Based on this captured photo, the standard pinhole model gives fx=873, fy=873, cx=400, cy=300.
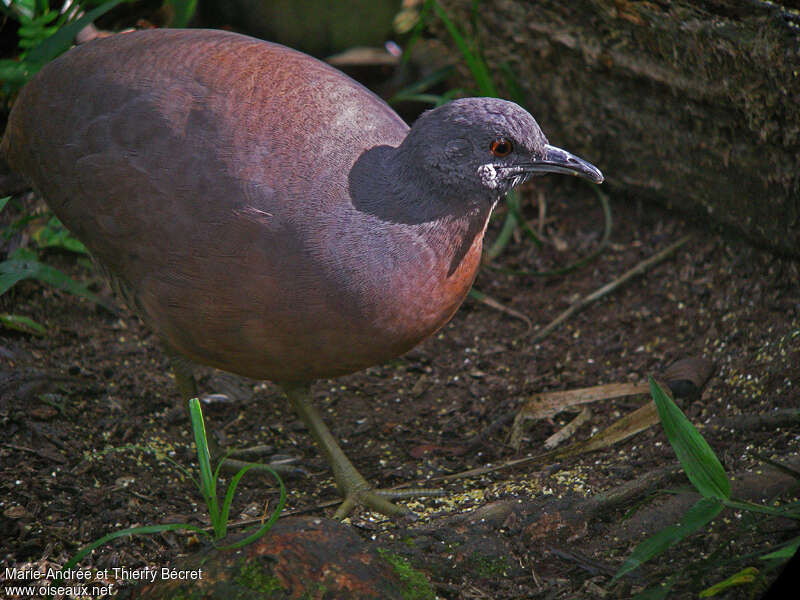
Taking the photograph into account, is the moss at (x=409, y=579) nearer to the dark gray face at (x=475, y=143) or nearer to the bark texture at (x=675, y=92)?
the dark gray face at (x=475, y=143)

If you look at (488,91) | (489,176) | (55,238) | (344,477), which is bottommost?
(344,477)

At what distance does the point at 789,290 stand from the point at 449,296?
1634 millimetres

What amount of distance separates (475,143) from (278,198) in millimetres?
721

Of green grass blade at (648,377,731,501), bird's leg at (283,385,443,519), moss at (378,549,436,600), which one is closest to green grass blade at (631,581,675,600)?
green grass blade at (648,377,731,501)

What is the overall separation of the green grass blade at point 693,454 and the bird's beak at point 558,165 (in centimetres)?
101

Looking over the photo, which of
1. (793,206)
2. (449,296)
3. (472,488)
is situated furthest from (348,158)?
(793,206)

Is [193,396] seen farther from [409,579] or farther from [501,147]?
[501,147]

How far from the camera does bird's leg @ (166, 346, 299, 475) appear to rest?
3.65 metres

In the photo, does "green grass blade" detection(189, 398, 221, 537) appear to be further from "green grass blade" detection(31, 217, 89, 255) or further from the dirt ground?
"green grass blade" detection(31, 217, 89, 255)

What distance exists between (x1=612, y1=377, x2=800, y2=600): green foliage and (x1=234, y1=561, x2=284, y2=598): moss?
3.05 ft

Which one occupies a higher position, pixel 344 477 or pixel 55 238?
pixel 55 238

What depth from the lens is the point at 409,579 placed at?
2551mm

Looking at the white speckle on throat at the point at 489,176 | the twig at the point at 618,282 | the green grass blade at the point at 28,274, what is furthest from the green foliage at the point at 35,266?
the twig at the point at 618,282

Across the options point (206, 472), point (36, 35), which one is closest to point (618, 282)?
point (206, 472)
